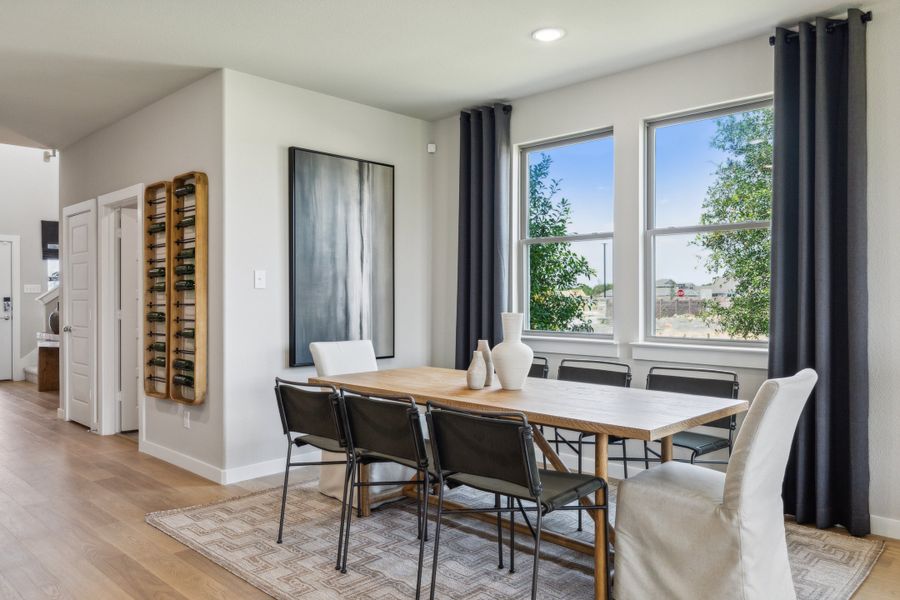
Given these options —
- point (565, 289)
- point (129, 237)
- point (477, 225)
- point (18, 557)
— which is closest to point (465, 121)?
point (477, 225)

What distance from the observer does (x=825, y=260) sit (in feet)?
10.7

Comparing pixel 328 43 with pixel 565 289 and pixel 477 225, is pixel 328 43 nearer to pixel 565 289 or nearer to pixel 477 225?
pixel 477 225

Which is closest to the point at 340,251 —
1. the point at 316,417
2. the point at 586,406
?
the point at 316,417

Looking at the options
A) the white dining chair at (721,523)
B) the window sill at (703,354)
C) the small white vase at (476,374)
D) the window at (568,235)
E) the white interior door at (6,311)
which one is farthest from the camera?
the white interior door at (6,311)

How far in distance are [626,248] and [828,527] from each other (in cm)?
191

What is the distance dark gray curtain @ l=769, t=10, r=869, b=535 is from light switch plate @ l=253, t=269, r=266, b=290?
3.07 meters

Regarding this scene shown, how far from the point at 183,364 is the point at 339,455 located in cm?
137

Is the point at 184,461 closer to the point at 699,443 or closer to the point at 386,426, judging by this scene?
the point at 386,426

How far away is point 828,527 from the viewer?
3.28 m

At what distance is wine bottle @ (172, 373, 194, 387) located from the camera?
14.3 feet

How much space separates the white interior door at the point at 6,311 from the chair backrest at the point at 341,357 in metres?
7.19

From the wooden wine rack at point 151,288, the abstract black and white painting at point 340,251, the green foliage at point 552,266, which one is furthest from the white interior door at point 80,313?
the green foliage at point 552,266

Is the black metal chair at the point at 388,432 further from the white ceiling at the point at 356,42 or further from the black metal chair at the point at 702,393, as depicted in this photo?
the white ceiling at the point at 356,42

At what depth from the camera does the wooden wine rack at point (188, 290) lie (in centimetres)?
425
